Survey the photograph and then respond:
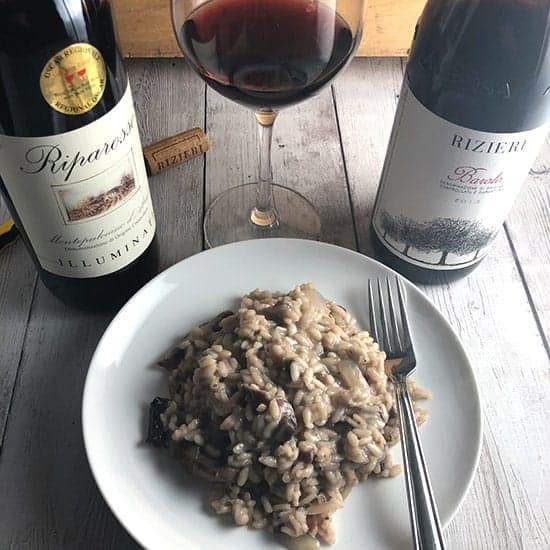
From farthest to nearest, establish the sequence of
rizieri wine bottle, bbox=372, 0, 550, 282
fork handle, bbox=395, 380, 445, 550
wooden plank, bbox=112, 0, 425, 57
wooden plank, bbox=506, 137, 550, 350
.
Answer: wooden plank, bbox=112, 0, 425, 57
wooden plank, bbox=506, 137, 550, 350
rizieri wine bottle, bbox=372, 0, 550, 282
fork handle, bbox=395, 380, 445, 550

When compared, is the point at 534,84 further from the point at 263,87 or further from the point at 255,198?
the point at 255,198

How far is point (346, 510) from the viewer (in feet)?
2.10

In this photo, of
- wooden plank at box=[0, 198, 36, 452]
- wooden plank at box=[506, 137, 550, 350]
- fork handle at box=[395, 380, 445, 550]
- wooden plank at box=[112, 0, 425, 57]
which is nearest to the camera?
fork handle at box=[395, 380, 445, 550]

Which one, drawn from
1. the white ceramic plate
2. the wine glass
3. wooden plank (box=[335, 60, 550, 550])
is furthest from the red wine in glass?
wooden plank (box=[335, 60, 550, 550])

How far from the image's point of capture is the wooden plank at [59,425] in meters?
0.68

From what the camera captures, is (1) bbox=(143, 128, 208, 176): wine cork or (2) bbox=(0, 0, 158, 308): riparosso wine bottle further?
(1) bbox=(143, 128, 208, 176): wine cork

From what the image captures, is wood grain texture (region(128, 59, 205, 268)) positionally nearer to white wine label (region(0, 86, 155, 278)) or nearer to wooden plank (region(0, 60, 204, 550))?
wooden plank (region(0, 60, 204, 550))

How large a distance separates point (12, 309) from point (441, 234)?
0.57 meters

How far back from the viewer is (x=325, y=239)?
3.17 ft

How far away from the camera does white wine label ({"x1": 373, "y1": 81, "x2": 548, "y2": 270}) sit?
723mm

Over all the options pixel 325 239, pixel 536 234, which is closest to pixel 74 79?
pixel 325 239

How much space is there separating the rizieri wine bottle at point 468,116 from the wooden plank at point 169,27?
39 centimetres

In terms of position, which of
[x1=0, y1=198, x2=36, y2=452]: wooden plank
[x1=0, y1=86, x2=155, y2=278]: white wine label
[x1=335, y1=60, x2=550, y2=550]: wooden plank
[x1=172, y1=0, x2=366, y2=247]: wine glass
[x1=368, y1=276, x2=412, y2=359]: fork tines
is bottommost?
[x1=335, y1=60, x2=550, y2=550]: wooden plank

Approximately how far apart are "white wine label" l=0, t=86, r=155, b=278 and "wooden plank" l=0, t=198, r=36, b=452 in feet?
0.38
